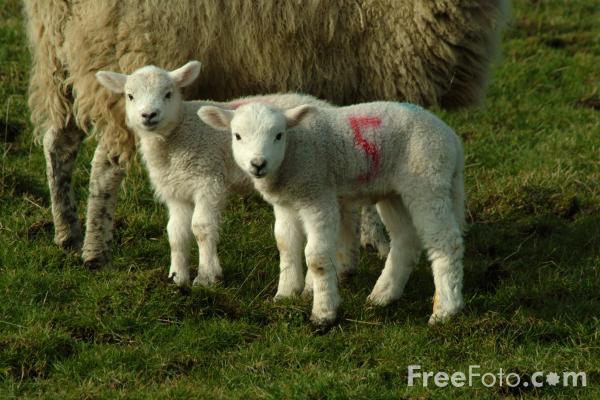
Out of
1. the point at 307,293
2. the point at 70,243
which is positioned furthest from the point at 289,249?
the point at 70,243

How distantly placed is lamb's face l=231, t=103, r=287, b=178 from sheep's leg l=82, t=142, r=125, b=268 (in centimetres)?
169

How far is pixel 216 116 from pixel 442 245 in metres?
1.31

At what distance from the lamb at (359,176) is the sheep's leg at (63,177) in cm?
191

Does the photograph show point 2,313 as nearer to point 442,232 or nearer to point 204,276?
point 204,276

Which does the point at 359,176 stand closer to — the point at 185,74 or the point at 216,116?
the point at 216,116

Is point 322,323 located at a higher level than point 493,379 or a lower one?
lower

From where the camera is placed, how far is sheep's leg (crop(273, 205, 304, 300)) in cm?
577

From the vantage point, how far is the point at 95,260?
22.0 feet

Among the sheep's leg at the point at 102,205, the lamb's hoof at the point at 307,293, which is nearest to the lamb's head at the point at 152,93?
the sheep's leg at the point at 102,205

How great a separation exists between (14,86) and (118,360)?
470 cm

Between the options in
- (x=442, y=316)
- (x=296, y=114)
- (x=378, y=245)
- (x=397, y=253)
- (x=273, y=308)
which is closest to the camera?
(x=296, y=114)

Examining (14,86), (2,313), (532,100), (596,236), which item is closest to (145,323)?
(2,313)

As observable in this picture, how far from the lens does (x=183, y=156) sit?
584cm

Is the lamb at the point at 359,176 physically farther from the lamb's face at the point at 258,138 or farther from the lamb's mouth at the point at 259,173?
the lamb's mouth at the point at 259,173
